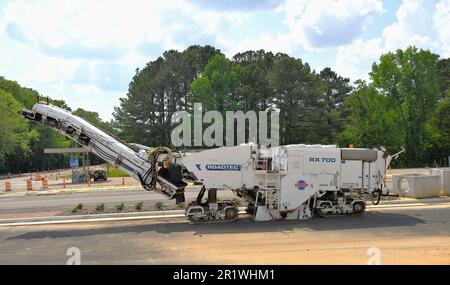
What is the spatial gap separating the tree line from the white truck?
37.7m

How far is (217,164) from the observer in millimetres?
13688

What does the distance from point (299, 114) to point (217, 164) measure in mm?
48718

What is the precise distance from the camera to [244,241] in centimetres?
1093

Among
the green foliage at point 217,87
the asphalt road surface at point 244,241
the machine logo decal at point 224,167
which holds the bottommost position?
the asphalt road surface at point 244,241

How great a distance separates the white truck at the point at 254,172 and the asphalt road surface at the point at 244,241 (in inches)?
22.5

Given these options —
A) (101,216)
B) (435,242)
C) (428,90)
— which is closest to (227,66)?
(428,90)

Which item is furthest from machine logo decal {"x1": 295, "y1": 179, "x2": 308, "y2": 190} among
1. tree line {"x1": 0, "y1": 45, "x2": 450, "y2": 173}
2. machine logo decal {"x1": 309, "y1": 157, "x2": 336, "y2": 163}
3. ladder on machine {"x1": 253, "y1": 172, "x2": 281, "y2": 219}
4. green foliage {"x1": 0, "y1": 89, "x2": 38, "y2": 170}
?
green foliage {"x1": 0, "y1": 89, "x2": 38, "y2": 170}

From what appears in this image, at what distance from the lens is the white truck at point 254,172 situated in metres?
13.7

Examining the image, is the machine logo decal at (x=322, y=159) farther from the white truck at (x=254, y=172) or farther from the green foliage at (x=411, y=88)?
the green foliage at (x=411, y=88)

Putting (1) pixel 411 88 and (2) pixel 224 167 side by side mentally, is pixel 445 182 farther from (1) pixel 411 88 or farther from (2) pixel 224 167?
(1) pixel 411 88

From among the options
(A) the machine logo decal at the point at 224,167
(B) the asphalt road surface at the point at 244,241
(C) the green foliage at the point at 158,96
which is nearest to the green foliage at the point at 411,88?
(C) the green foliage at the point at 158,96

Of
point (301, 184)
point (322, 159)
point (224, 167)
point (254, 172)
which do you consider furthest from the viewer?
point (322, 159)

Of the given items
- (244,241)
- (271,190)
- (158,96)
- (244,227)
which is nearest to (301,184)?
(271,190)

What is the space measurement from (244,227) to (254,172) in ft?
6.20
